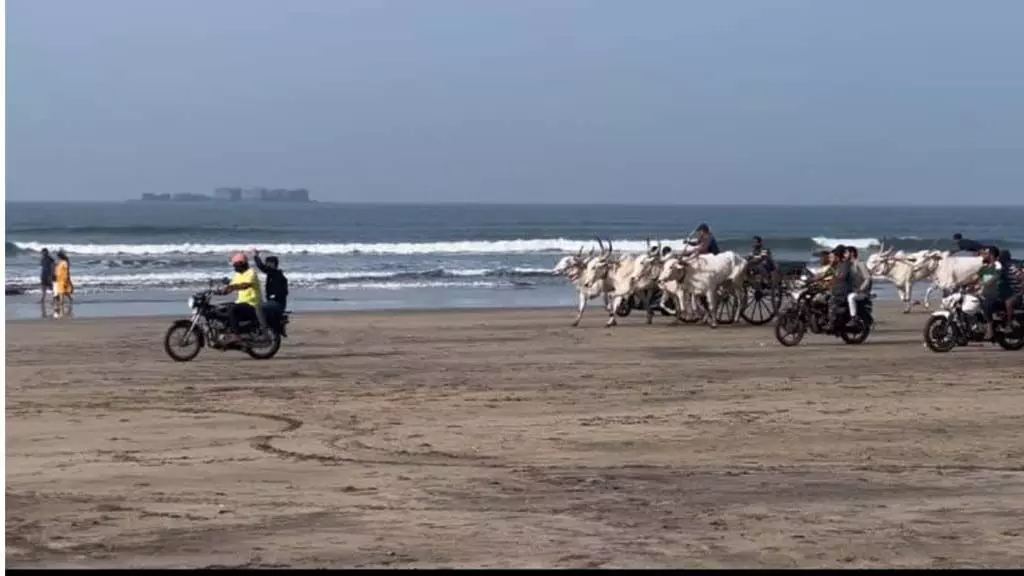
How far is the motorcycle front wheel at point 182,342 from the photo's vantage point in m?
21.5

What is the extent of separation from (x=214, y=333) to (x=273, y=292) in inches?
42.6

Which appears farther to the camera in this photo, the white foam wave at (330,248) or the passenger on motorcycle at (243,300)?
the white foam wave at (330,248)

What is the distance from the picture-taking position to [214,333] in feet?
69.6

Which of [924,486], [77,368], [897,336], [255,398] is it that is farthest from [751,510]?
[897,336]

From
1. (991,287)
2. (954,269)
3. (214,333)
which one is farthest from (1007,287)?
(214,333)

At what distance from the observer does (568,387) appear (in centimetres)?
1859

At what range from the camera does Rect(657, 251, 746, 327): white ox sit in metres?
27.5

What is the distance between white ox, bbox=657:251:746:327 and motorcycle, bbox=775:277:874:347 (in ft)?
11.1

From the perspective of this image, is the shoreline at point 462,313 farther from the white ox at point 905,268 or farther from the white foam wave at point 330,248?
the white foam wave at point 330,248

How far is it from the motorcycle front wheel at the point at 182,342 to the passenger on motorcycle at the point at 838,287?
28.2 ft

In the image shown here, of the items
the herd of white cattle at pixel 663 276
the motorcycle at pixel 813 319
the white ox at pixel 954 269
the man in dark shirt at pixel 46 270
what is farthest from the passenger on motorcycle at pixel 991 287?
the man in dark shirt at pixel 46 270

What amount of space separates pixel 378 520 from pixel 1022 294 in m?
14.3

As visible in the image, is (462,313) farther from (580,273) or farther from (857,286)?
(857,286)

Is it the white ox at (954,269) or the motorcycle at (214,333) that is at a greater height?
the white ox at (954,269)
